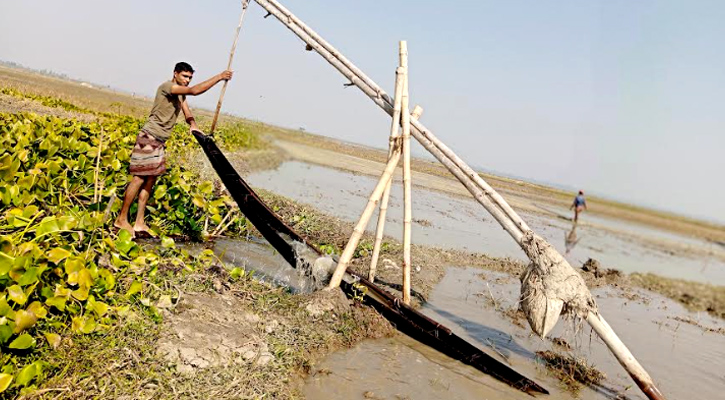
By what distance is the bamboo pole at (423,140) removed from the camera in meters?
4.57

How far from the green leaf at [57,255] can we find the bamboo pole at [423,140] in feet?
7.49

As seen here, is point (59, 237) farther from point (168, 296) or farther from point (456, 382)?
point (456, 382)

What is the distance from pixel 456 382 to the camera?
3.77 meters

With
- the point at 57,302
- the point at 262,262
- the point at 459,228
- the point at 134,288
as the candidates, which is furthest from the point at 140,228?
the point at 459,228

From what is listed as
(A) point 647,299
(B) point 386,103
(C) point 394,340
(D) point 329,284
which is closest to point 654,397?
(C) point 394,340

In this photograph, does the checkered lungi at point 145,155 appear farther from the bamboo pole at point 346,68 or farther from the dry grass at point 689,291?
the dry grass at point 689,291

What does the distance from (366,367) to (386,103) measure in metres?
2.78

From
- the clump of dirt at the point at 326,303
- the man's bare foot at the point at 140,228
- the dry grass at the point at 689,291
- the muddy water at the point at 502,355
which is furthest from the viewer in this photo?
the dry grass at the point at 689,291

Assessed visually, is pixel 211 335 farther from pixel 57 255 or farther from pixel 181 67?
pixel 181 67

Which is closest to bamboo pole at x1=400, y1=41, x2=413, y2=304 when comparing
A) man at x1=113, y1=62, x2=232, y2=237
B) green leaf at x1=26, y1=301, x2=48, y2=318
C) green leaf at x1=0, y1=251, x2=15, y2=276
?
man at x1=113, y1=62, x2=232, y2=237

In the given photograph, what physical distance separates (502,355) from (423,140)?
2421 mm

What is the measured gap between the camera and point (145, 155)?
4.23m

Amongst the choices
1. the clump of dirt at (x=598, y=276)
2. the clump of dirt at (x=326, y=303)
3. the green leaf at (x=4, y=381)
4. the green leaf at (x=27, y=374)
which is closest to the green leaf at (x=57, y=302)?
the green leaf at (x=27, y=374)

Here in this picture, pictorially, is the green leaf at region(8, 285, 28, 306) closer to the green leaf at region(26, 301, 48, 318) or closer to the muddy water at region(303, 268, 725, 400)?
the green leaf at region(26, 301, 48, 318)
